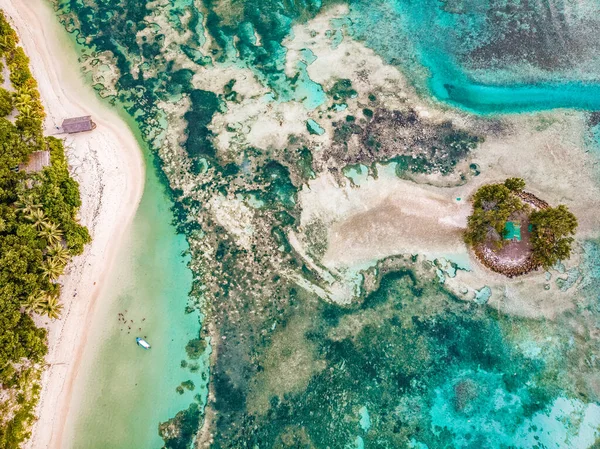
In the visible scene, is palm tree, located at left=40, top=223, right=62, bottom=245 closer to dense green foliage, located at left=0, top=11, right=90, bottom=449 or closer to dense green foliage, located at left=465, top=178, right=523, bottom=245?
dense green foliage, located at left=0, top=11, right=90, bottom=449

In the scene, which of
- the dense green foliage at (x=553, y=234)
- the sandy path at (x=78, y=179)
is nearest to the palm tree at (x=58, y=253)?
the sandy path at (x=78, y=179)

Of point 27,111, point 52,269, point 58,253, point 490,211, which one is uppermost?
point 27,111

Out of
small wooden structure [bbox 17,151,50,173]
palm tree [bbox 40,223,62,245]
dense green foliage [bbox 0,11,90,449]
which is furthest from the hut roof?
small wooden structure [bbox 17,151,50,173]

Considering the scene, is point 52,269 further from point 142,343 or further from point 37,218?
point 142,343

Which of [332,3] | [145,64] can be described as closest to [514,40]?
[332,3]

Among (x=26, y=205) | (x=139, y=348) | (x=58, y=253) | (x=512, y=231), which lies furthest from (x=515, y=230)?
(x=26, y=205)

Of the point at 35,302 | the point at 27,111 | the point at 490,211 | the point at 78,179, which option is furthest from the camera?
the point at 78,179
